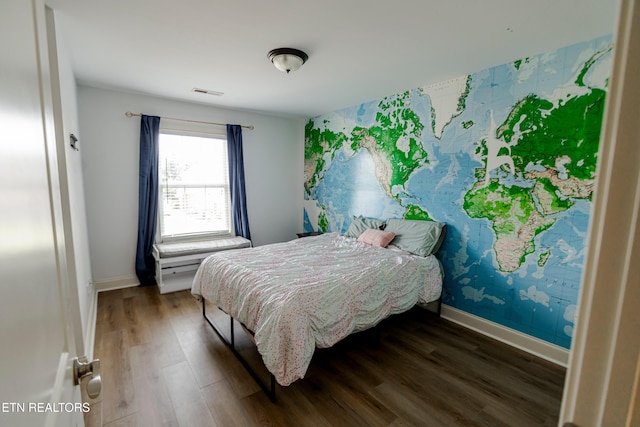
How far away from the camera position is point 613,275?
38cm

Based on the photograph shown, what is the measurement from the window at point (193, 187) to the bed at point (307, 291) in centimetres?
163

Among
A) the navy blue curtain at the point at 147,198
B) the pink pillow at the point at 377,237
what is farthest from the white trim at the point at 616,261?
the navy blue curtain at the point at 147,198

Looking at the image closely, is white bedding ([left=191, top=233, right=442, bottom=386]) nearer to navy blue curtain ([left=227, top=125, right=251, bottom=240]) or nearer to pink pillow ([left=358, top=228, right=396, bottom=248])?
pink pillow ([left=358, top=228, right=396, bottom=248])

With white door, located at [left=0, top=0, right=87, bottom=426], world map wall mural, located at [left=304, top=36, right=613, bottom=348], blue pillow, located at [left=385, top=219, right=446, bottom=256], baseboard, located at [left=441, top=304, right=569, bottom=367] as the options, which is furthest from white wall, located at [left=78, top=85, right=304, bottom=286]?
baseboard, located at [left=441, top=304, right=569, bottom=367]

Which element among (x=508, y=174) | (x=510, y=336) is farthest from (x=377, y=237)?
(x=510, y=336)

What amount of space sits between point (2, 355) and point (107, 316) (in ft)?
10.8

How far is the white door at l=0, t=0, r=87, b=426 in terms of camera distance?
0.36 meters

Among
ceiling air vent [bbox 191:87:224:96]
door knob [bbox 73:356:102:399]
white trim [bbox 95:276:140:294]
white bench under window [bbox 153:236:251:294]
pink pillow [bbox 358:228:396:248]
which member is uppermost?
ceiling air vent [bbox 191:87:224:96]

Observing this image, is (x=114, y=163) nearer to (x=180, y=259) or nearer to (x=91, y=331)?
(x=180, y=259)

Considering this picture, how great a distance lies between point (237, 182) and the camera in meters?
4.43

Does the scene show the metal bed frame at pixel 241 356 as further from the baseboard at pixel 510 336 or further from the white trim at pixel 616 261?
the white trim at pixel 616 261

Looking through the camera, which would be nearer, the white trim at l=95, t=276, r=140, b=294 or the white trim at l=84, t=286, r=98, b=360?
the white trim at l=84, t=286, r=98, b=360

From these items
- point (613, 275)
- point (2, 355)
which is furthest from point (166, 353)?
point (613, 275)

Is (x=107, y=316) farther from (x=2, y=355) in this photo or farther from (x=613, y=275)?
(x=613, y=275)
